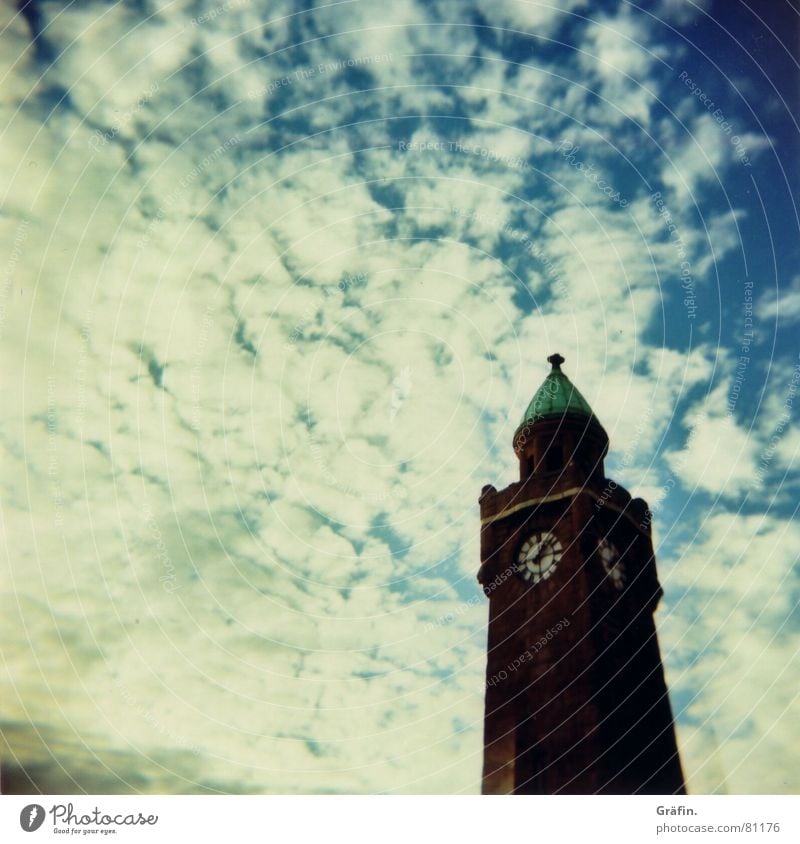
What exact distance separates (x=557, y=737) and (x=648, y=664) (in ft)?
23.3

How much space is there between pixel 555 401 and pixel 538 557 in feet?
33.7

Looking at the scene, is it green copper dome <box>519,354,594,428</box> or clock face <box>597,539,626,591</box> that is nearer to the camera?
clock face <box>597,539,626,591</box>

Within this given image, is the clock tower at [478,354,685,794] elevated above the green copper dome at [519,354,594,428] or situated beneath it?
situated beneath

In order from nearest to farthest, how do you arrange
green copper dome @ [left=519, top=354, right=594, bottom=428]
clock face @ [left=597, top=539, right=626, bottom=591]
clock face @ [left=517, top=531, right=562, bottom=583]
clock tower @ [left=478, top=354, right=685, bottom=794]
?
1. clock tower @ [left=478, top=354, right=685, bottom=794]
2. clock face @ [left=597, top=539, right=626, bottom=591]
3. clock face @ [left=517, top=531, right=562, bottom=583]
4. green copper dome @ [left=519, top=354, right=594, bottom=428]

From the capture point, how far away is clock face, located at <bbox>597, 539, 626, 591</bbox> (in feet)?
122

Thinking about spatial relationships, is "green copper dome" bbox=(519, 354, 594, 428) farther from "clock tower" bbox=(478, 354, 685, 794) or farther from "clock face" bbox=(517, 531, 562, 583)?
"clock face" bbox=(517, 531, 562, 583)

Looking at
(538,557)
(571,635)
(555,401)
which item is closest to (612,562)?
(538,557)

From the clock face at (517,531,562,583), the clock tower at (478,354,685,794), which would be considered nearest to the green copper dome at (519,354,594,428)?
the clock tower at (478,354,685,794)

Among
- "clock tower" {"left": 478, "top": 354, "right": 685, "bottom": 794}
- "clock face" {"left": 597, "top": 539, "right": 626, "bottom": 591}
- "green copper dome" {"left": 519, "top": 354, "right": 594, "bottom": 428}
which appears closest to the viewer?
Answer: "clock tower" {"left": 478, "top": 354, "right": 685, "bottom": 794}

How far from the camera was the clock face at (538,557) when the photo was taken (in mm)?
37406

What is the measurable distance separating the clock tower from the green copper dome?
115 cm

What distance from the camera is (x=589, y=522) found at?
37188 millimetres
